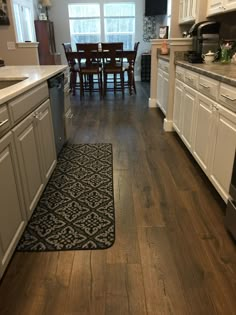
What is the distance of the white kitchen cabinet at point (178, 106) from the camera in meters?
3.08

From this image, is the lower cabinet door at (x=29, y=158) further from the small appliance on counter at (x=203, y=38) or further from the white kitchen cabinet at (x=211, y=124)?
the small appliance on counter at (x=203, y=38)

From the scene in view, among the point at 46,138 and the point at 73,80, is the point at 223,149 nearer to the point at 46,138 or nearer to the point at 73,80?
the point at 46,138

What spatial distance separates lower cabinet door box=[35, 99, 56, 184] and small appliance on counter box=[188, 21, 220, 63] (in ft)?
5.35

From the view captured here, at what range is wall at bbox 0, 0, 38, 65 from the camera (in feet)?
14.6

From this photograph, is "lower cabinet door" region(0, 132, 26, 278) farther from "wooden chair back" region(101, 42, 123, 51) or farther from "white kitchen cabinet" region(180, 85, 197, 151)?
"wooden chair back" region(101, 42, 123, 51)

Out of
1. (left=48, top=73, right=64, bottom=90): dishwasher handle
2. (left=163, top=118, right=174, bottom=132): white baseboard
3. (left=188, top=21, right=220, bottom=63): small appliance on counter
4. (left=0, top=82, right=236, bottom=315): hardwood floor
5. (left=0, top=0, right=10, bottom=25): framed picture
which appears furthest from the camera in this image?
(left=0, top=0, right=10, bottom=25): framed picture

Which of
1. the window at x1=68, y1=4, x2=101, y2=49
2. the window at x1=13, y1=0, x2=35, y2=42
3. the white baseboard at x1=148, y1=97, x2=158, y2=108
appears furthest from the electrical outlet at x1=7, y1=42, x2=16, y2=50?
the window at x1=68, y1=4, x2=101, y2=49

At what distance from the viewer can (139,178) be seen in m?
2.50

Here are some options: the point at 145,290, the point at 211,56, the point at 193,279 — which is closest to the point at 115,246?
the point at 145,290

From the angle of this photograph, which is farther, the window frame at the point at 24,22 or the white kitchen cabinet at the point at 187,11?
the window frame at the point at 24,22

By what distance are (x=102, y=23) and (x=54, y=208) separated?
24.0ft

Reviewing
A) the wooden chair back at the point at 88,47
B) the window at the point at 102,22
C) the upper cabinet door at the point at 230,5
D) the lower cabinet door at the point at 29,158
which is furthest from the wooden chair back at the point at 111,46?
the lower cabinet door at the point at 29,158

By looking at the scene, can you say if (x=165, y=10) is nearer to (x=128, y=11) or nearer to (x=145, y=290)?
(x=128, y=11)

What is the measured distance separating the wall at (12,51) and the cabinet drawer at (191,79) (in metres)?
2.73
